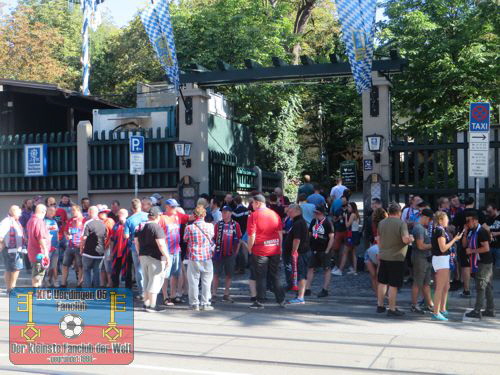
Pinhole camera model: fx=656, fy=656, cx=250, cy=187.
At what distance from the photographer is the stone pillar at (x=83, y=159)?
19422 mm

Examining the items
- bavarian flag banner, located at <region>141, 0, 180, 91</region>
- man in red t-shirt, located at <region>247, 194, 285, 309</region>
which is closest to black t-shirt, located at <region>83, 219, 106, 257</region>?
man in red t-shirt, located at <region>247, 194, 285, 309</region>

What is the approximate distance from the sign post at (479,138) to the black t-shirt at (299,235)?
10.2 feet

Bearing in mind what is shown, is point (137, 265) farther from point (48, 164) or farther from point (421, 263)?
point (48, 164)

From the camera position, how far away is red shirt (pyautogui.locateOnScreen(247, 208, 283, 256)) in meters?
11.2

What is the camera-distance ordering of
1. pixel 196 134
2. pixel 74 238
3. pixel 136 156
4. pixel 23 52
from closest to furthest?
pixel 74 238
pixel 136 156
pixel 196 134
pixel 23 52

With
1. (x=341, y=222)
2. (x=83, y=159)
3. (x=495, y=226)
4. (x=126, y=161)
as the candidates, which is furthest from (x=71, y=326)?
(x=83, y=159)

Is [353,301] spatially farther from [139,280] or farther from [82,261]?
[82,261]

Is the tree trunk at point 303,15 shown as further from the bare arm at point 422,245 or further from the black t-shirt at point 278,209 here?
the bare arm at point 422,245

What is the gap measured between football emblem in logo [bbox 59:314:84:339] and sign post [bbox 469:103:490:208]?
711cm

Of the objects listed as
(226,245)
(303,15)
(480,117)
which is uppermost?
(303,15)

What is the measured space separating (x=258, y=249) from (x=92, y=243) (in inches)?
138

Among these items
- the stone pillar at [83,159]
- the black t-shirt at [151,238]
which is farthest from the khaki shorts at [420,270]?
the stone pillar at [83,159]

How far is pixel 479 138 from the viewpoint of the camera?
38.1ft

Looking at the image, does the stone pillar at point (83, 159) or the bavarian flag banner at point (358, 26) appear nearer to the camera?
the bavarian flag banner at point (358, 26)
